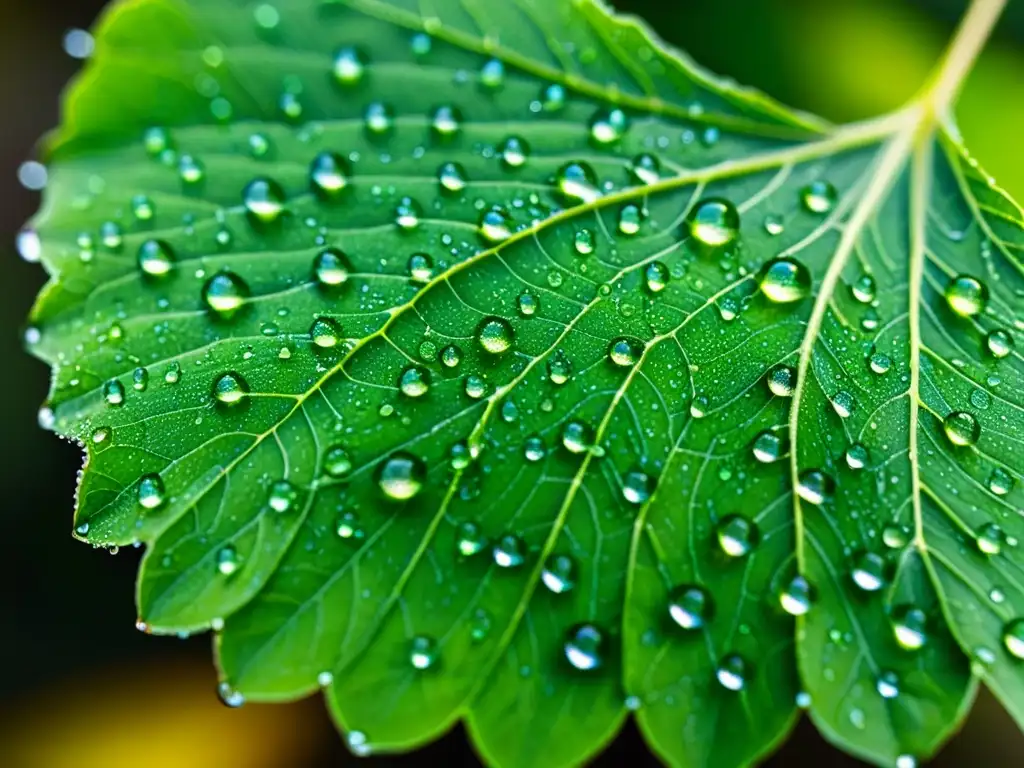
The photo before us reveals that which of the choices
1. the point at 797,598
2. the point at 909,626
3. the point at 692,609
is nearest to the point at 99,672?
the point at 692,609

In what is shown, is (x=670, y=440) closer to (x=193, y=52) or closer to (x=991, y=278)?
(x=991, y=278)

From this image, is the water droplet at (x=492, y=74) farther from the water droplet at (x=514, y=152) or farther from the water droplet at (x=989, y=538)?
the water droplet at (x=989, y=538)

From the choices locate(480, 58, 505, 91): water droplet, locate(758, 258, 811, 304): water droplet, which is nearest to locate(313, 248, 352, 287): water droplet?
locate(480, 58, 505, 91): water droplet

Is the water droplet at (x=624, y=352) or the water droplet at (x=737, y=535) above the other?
the water droplet at (x=624, y=352)

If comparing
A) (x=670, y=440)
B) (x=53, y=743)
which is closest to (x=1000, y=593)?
(x=670, y=440)

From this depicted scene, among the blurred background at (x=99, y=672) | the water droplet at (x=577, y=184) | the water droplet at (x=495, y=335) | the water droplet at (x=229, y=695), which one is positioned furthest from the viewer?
the blurred background at (x=99, y=672)

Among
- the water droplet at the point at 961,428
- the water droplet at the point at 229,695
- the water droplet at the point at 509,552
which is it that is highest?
the water droplet at the point at 961,428

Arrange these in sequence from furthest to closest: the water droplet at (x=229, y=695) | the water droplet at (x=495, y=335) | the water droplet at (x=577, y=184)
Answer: the water droplet at (x=577, y=184)
the water droplet at (x=495, y=335)
the water droplet at (x=229, y=695)

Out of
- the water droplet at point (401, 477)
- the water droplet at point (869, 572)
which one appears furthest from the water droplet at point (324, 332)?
the water droplet at point (869, 572)

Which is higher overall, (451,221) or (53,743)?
(451,221)
